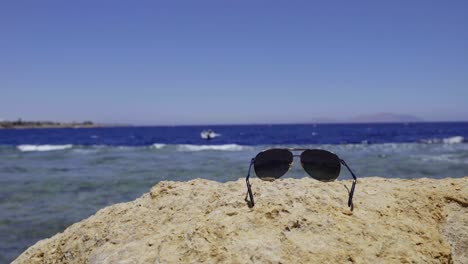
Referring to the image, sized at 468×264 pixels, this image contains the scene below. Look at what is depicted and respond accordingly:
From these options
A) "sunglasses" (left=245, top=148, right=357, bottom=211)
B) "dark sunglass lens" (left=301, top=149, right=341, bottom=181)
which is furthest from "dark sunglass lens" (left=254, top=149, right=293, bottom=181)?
"dark sunglass lens" (left=301, top=149, right=341, bottom=181)

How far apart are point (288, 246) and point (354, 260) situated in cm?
33

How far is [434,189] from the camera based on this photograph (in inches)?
122

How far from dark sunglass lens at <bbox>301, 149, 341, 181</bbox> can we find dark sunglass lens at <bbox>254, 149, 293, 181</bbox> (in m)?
0.13

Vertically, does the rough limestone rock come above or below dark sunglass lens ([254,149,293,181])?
below

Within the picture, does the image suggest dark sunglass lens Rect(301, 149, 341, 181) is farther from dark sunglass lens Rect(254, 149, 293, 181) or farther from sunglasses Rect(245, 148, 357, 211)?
dark sunglass lens Rect(254, 149, 293, 181)

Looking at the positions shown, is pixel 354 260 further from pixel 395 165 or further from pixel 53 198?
pixel 395 165

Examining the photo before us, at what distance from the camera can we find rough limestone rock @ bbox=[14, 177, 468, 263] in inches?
88.2

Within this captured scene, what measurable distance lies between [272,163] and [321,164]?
0.34m

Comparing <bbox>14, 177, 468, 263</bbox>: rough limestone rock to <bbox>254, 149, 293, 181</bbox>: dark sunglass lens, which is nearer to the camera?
<bbox>14, 177, 468, 263</bbox>: rough limestone rock

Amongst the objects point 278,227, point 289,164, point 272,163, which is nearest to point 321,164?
point 289,164

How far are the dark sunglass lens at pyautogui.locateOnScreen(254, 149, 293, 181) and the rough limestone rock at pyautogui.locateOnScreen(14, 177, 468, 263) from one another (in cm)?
8

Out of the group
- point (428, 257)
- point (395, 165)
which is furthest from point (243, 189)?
point (395, 165)

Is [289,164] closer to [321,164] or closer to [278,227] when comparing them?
[321,164]

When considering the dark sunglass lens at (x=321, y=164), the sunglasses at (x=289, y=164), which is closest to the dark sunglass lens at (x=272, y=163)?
the sunglasses at (x=289, y=164)
